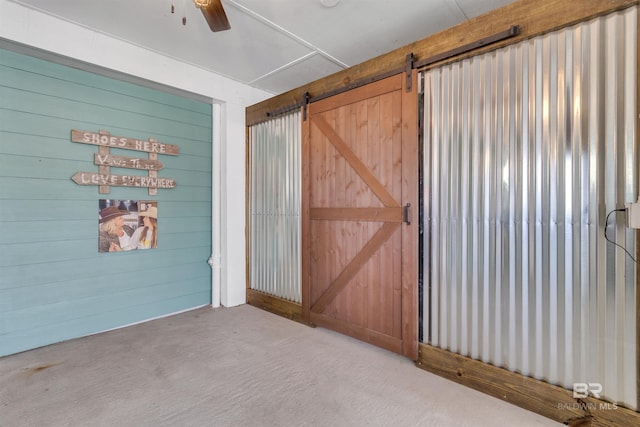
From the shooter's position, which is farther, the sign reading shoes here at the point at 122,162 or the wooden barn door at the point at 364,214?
the sign reading shoes here at the point at 122,162

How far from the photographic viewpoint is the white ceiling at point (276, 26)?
249 cm

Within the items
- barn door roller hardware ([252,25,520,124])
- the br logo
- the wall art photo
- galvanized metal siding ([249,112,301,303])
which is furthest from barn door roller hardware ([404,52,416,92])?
the wall art photo

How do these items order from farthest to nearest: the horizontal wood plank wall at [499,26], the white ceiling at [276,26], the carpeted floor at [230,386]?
the white ceiling at [276,26] < the carpeted floor at [230,386] < the horizontal wood plank wall at [499,26]

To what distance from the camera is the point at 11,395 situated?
212cm

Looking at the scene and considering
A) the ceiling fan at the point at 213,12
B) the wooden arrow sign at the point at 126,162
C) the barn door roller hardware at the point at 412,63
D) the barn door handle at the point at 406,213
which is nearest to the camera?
the ceiling fan at the point at 213,12

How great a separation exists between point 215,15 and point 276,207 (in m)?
2.37

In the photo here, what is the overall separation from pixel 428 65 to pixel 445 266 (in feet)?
5.48

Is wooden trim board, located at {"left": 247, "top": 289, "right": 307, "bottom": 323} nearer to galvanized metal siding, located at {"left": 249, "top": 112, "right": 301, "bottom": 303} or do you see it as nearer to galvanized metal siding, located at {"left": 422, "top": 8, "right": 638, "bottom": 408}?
galvanized metal siding, located at {"left": 249, "top": 112, "right": 301, "bottom": 303}

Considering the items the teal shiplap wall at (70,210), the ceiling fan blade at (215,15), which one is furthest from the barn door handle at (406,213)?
the teal shiplap wall at (70,210)

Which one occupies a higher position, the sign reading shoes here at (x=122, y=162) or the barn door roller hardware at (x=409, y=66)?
the barn door roller hardware at (x=409, y=66)

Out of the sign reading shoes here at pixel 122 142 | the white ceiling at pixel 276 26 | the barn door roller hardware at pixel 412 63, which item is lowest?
the sign reading shoes here at pixel 122 142

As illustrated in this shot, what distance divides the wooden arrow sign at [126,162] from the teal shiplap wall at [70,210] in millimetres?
68

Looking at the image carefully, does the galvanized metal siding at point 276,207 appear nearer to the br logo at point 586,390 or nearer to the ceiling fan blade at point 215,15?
the ceiling fan blade at point 215,15

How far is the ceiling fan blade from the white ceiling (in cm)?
70
